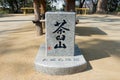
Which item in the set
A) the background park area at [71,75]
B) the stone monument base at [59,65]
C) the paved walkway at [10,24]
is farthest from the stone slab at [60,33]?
the paved walkway at [10,24]

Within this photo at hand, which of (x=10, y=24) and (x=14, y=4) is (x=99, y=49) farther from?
(x=14, y=4)

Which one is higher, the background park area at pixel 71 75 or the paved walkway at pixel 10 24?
the paved walkway at pixel 10 24

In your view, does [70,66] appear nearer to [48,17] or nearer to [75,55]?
[75,55]

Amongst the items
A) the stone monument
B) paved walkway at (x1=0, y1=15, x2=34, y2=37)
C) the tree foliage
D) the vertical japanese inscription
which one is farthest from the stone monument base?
the tree foliage

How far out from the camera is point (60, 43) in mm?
4504

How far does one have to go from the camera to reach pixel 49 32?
4.44 meters

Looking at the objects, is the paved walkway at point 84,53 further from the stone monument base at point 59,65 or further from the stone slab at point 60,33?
the stone slab at point 60,33

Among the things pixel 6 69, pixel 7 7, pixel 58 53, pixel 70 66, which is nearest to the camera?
pixel 70 66

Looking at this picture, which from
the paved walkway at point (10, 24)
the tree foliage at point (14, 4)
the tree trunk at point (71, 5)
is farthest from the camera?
the tree foliage at point (14, 4)

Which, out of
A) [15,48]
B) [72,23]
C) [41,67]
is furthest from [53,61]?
[15,48]

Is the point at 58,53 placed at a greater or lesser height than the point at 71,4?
lesser

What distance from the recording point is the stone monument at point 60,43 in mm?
4156

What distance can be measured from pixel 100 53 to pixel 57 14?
5.25 ft

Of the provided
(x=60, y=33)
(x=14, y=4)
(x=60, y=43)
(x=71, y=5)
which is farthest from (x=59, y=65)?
(x=14, y=4)
